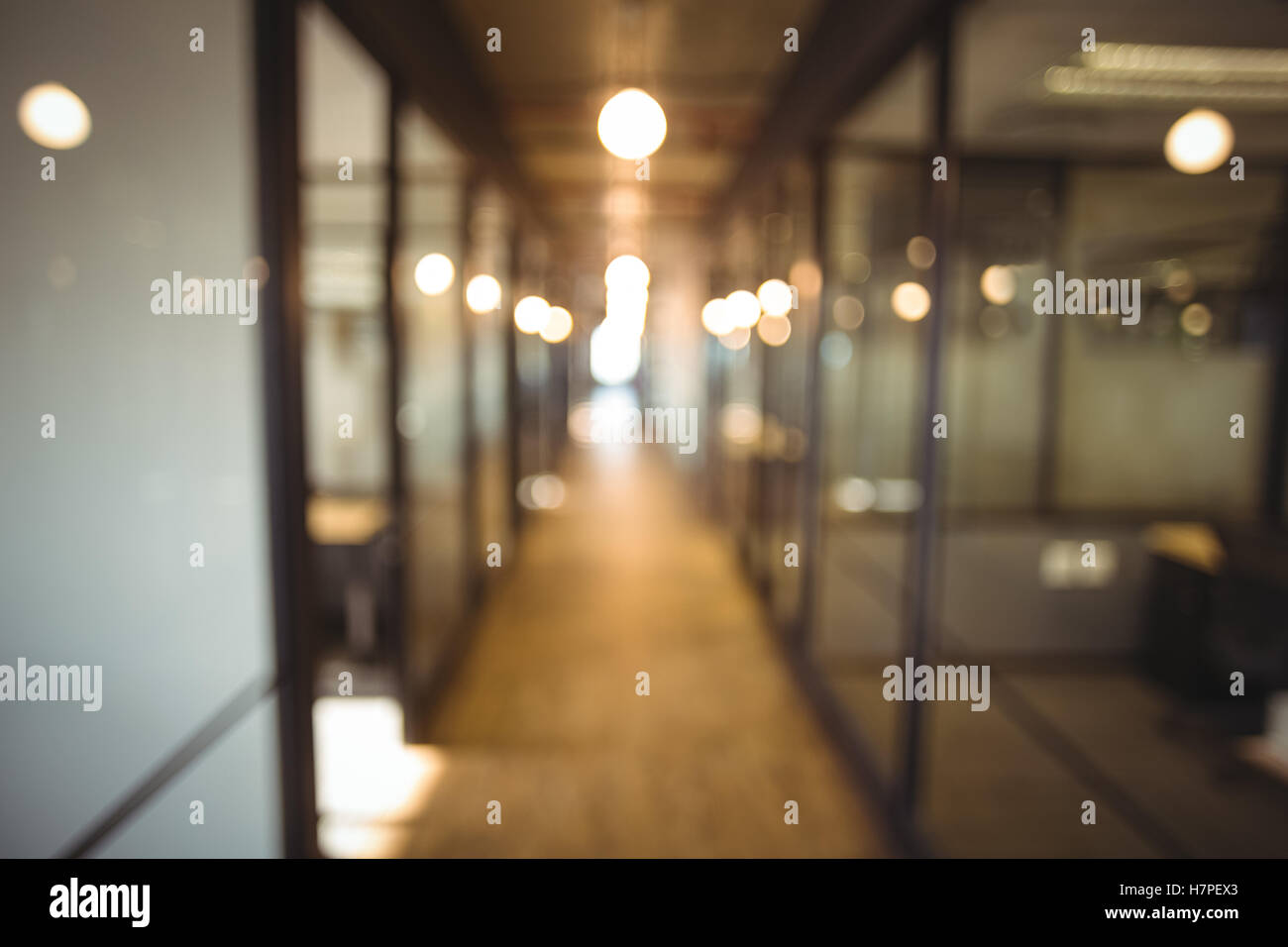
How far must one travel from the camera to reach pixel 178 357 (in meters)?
1.61

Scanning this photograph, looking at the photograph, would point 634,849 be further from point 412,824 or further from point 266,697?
point 266,697

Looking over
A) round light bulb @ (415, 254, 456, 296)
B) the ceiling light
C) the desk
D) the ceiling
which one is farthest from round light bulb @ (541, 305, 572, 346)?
the ceiling light

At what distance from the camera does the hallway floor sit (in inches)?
107

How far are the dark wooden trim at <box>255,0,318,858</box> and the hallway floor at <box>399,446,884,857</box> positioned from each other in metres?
0.75

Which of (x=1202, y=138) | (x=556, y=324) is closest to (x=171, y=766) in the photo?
(x=1202, y=138)

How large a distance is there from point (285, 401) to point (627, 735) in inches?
86.6

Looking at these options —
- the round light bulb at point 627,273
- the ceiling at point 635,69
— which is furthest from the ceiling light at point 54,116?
the round light bulb at point 627,273

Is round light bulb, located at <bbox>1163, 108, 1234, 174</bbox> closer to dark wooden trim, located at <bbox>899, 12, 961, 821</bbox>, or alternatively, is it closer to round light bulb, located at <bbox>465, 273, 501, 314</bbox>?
dark wooden trim, located at <bbox>899, 12, 961, 821</bbox>

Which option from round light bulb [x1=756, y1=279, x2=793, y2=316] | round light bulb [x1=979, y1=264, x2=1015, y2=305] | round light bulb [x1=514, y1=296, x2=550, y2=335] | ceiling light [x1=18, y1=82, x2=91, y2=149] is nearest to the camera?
ceiling light [x1=18, y1=82, x2=91, y2=149]

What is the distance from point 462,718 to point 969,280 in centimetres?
372

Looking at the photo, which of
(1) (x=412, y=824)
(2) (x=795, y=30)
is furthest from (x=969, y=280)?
(1) (x=412, y=824)

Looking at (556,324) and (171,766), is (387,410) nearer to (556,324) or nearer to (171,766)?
(171,766)

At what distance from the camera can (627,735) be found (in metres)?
3.49

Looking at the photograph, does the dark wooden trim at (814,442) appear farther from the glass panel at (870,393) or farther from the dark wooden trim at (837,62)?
the dark wooden trim at (837,62)
